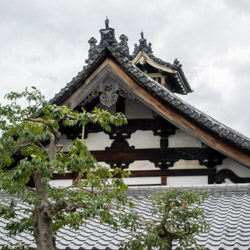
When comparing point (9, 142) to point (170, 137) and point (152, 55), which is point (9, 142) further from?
point (152, 55)

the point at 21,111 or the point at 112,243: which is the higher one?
the point at 21,111

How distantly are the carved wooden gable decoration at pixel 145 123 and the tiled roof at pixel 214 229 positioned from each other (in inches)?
30.4

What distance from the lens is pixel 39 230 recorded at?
6.32 m

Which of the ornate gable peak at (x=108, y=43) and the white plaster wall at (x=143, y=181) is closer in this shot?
the ornate gable peak at (x=108, y=43)

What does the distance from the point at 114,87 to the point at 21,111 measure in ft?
15.5

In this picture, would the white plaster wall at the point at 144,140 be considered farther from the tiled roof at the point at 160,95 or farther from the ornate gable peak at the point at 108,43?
the ornate gable peak at the point at 108,43

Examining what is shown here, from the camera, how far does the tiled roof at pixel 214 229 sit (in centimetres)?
753

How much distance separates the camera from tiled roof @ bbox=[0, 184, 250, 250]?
24.7 feet

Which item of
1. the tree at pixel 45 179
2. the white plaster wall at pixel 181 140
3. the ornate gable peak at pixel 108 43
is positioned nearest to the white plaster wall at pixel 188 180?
the white plaster wall at pixel 181 140

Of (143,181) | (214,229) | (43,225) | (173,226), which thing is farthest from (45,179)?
(143,181)

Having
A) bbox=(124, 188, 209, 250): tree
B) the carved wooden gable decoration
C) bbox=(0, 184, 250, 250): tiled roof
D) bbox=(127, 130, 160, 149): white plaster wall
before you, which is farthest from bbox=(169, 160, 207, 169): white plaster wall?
bbox=(124, 188, 209, 250): tree

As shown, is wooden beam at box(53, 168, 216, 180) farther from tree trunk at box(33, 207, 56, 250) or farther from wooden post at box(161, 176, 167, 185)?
tree trunk at box(33, 207, 56, 250)

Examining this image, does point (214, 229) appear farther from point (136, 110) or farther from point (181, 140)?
point (136, 110)

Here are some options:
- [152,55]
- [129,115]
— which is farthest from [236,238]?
[152,55]
